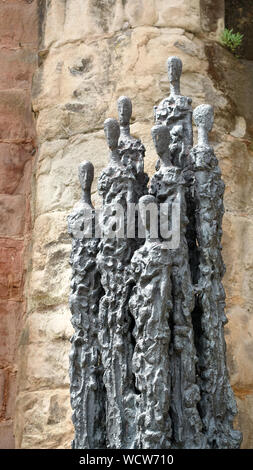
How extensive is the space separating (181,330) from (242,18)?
1.76 m

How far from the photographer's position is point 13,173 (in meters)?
3.57

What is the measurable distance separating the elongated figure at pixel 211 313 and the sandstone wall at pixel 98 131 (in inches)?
31.6

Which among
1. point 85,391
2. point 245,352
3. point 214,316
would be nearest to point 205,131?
point 214,316

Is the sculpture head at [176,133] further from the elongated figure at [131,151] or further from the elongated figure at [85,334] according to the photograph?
the elongated figure at [85,334]

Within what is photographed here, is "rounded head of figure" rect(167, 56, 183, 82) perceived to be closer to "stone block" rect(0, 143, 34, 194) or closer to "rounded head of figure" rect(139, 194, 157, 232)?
"rounded head of figure" rect(139, 194, 157, 232)

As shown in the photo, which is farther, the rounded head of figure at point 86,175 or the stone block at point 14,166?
the stone block at point 14,166

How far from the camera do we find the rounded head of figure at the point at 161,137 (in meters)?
2.20

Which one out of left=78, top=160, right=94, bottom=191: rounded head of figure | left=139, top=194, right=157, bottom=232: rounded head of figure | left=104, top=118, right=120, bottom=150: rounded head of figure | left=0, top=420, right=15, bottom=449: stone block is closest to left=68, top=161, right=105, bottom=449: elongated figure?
left=78, top=160, right=94, bottom=191: rounded head of figure

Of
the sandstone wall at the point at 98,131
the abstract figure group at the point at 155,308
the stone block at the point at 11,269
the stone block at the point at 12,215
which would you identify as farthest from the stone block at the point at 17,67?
the abstract figure group at the point at 155,308

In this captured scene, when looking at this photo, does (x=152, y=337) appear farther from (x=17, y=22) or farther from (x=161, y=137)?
(x=17, y=22)

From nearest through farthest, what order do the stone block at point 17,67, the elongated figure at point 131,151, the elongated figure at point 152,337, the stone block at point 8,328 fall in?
1. the elongated figure at point 152,337
2. the elongated figure at point 131,151
3. the stone block at point 8,328
4. the stone block at point 17,67

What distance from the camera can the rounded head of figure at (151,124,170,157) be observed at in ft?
7.23

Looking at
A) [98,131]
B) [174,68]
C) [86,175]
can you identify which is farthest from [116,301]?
[98,131]
